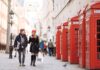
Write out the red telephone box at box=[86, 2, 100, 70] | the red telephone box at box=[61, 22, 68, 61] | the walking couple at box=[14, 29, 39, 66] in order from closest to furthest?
the red telephone box at box=[86, 2, 100, 70] < the walking couple at box=[14, 29, 39, 66] < the red telephone box at box=[61, 22, 68, 61]

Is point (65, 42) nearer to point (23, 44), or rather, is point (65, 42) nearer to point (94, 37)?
point (23, 44)

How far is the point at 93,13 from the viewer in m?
19.6

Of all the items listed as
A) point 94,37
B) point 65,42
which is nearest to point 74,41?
point 65,42

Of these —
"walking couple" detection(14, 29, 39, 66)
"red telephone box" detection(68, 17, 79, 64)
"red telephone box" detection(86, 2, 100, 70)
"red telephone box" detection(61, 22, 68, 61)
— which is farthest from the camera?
"red telephone box" detection(61, 22, 68, 61)

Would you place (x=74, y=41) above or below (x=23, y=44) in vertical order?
above

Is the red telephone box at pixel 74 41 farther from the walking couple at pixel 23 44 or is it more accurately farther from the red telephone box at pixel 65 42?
the red telephone box at pixel 65 42

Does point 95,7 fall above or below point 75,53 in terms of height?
above

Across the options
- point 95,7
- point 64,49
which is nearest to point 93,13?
point 95,7

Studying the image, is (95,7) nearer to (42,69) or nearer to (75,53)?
(42,69)

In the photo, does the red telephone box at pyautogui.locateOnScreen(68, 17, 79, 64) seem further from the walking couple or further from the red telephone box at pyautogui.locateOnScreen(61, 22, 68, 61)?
the red telephone box at pyautogui.locateOnScreen(61, 22, 68, 61)

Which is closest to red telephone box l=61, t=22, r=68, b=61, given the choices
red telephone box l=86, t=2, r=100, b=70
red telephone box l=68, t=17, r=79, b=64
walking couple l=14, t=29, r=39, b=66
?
red telephone box l=68, t=17, r=79, b=64

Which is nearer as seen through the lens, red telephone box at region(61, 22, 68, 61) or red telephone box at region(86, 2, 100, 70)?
red telephone box at region(86, 2, 100, 70)

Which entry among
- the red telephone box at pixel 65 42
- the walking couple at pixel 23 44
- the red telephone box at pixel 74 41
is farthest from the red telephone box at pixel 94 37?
the red telephone box at pixel 65 42

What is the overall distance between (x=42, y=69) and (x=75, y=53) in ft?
16.1
